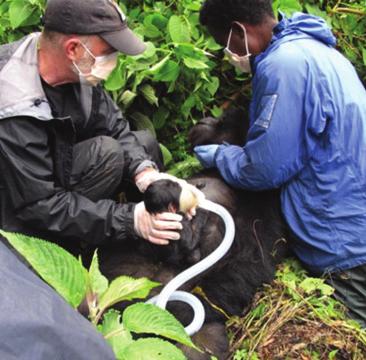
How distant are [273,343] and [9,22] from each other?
105 inches

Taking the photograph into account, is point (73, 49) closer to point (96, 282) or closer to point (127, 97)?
point (127, 97)

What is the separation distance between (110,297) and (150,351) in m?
0.20

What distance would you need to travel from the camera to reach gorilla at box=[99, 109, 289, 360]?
280cm

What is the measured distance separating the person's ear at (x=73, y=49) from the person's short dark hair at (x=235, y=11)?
0.83m

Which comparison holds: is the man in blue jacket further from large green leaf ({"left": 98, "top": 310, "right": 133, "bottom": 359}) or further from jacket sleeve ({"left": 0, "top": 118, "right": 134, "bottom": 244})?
large green leaf ({"left": 98, "top": 310, "right": 133, "bottom": 359})

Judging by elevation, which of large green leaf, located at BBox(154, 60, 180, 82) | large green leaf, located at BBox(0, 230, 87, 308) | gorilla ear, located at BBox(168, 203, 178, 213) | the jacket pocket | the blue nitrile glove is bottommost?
the blue nitrile glove

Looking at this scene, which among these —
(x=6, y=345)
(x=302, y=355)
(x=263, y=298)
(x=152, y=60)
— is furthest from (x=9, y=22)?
(x=6, y=345)

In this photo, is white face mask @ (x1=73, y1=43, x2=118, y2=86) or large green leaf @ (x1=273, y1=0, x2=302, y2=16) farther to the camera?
large green leaf @ (x1=273, y1=0, x2=302, y2=16)

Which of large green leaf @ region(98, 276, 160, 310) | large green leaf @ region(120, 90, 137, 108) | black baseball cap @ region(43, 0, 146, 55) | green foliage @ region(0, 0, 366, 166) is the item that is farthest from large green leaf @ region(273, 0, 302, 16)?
large green leaf @ region(98, 276, 160, 310)

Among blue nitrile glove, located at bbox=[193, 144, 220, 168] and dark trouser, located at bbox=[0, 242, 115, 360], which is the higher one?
→ dark trouser, located at bbox=[0, 242, 115, 360]

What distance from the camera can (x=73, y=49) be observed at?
8.67 ft

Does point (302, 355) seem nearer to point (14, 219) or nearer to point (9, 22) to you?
point (14, 219)

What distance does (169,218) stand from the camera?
Answer: 270 cm

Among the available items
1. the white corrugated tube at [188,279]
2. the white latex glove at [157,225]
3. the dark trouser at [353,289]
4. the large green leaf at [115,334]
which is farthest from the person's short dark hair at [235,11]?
the large green leaf at [115,334]
